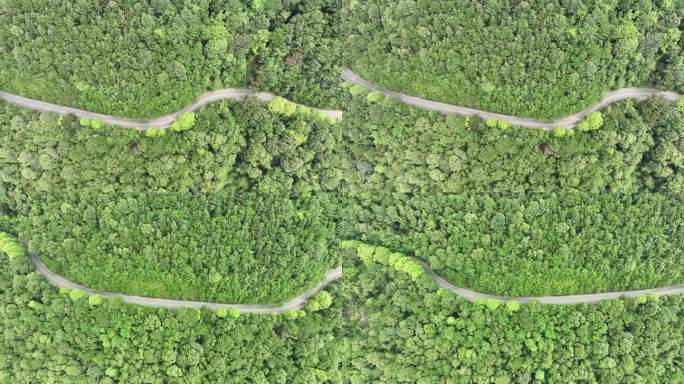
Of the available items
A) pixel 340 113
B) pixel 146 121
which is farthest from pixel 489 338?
pixel 146 121

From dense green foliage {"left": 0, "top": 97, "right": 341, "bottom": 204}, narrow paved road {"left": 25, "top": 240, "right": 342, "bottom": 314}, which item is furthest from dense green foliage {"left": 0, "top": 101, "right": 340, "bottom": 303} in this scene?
narrow paved road {"left": 25, "top": 240, "right": 342, "bottom": 314}

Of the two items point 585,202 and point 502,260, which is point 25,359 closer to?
point 502,260

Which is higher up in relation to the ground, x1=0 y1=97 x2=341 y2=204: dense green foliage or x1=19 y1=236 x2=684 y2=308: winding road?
x1=0 y1=97 x2=341 y2=204: dense green foliage

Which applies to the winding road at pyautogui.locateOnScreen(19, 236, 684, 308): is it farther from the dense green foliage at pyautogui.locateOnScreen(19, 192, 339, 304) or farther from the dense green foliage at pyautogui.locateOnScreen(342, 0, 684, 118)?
the dense green foliage at pyautogui.locateOnScreen(342, 0, 684, 118)

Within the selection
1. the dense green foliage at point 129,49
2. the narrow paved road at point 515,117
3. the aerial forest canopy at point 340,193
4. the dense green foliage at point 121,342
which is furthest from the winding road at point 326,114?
the dense green foliage at point 121,342

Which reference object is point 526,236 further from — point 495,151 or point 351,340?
point 351,340

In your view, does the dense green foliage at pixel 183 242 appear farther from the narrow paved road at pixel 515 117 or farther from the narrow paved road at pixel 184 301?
the narrow paved road at pixel 515 117
